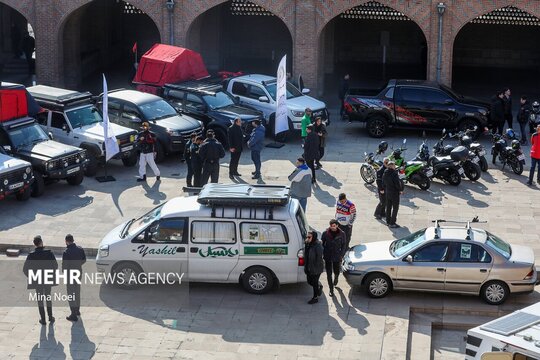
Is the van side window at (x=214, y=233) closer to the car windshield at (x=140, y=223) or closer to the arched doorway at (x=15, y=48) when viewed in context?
the car windshield at (x=140, y=223)

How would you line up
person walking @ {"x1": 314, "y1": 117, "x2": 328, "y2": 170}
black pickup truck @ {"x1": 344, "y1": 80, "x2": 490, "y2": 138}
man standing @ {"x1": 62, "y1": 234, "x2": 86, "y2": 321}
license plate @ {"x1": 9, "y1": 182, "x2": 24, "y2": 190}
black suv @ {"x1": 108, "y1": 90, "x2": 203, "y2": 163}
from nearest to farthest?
man standing @ {"x1": 62, "y1": 234, "x2": 86, "y2": 321} < license plate @ {"x1": 9, "y1": 182, "x2": 24, "y2": 190} < person walking @ {"x1": 314, "y1": 117, "x2": 328, "y2": 170} < black suv @ {"x1": 108, "y1": 90, "x2": 203, "y2": 163} < black pickup truck @ {"x1": 344, "y1": 80, "x2": 490, "y2": 138}

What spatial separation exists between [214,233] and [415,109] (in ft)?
38.2

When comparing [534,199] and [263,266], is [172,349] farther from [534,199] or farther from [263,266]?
[534,199]

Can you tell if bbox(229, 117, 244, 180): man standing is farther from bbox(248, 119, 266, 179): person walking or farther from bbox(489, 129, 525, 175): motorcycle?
bbox(489, 129, 525, 175): motorcycle

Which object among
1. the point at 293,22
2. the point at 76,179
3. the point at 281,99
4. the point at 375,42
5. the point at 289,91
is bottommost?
the point at 76,179

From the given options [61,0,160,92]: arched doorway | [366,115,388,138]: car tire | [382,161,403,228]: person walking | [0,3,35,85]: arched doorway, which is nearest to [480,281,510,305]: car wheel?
[382,161,403,228]: person walking

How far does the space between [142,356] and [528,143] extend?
15.0 metres

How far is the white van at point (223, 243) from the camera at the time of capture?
16.3m

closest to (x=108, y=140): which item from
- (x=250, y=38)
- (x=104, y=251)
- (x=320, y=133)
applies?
(x=320, y=133)

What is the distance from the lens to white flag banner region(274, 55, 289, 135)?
25422 millimetres

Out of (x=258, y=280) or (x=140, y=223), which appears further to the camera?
(x=140, y=223)

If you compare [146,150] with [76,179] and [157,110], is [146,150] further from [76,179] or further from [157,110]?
[157,110]

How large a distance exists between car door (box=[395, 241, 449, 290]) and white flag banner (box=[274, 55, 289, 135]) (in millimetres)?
9826

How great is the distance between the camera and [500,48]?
38406 mm
